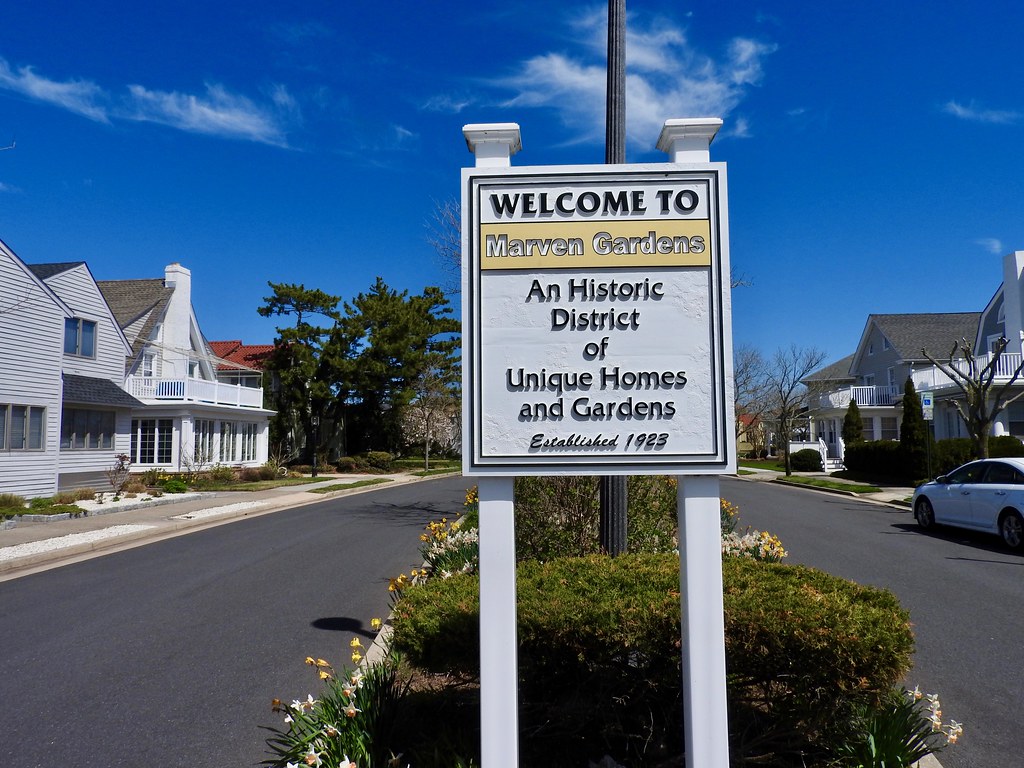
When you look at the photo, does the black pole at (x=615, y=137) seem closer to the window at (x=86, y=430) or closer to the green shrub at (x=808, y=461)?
the window at (x=86, y=430)

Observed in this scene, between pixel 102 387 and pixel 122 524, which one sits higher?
pixel 102 387

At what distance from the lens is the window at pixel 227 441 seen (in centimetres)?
3628

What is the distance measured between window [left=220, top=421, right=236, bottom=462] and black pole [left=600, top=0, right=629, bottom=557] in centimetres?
3283

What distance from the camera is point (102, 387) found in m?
27.0

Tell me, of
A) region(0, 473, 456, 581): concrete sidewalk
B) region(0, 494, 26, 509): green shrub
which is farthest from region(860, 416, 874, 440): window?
region(0, 494, 26, 509): green shrub

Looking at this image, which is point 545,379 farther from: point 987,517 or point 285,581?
point 987,517

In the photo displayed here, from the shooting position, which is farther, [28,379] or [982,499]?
[28,379]

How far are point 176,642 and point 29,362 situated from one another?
18.5 meters

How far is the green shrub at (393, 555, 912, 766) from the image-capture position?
3.52 m

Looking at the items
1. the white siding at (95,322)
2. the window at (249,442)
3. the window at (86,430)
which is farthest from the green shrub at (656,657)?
the window at (249,442)

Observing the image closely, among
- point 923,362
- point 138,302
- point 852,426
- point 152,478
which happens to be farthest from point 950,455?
point 138,302

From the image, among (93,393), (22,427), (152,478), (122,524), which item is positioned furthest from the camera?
(152,478)

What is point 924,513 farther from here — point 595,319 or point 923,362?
point 923,362

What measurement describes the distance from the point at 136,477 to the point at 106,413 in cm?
257
